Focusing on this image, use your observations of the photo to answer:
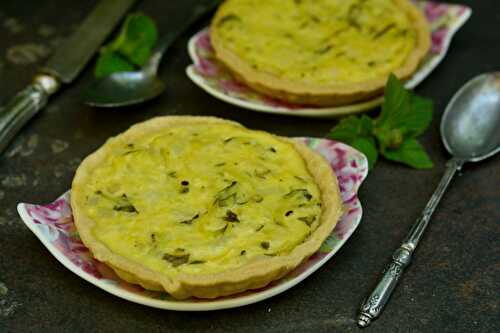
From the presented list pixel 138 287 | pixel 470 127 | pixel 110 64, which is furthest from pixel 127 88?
pixel 470 127

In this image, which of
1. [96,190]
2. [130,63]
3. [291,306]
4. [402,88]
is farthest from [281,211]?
[130,63]

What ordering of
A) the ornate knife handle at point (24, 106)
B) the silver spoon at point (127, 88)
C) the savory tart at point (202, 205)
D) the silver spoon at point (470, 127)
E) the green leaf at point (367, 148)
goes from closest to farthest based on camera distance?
the savory tart at point (202, 205), the silver spoon at point (470, 127), the green leaf at point (367, 148), the ornate knife handle at point (24, 106), the silver spoon at point (127, 88)

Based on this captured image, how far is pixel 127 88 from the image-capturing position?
3420 mm

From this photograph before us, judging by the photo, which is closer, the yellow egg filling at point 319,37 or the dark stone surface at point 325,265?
the dark stone surface at point 325,265

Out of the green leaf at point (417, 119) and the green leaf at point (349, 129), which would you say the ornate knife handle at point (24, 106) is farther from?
the green leaf at point (417, 119)

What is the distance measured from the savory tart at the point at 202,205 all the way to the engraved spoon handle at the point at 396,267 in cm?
24

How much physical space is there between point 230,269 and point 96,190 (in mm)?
600

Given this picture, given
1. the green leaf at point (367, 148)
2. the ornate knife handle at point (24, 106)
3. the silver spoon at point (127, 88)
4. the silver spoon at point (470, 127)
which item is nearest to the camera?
the silver spoon at point (470, 127)

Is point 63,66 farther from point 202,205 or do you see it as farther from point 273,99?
point 202,205

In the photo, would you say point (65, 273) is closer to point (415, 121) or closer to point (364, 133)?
point (364, 133)

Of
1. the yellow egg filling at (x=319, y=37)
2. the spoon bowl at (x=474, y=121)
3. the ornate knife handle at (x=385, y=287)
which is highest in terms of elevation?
the yellow egg filling at (x=319, y=37)

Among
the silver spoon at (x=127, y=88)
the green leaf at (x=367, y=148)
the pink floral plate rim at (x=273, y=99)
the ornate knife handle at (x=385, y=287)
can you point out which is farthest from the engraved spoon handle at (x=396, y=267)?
the silver spoon at (x=127, y=88)

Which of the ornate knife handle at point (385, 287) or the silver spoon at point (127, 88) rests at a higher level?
the silver spoon at point (127, 88)

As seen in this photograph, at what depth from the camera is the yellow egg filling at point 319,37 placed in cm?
326
